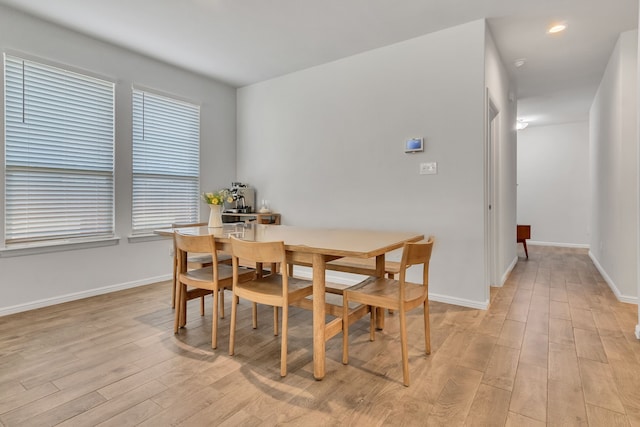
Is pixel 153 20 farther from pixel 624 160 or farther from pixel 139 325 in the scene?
pixel 624 160

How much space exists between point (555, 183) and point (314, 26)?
258 inches

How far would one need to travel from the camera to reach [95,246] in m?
3.48

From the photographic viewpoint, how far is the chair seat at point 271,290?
6.56 feet

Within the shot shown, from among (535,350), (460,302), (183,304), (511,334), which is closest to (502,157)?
(460,302)

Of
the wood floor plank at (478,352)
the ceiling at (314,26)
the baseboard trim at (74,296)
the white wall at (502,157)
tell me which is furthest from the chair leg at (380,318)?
the baseboard trim at (74,296)

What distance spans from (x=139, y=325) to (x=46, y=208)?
1562 mm

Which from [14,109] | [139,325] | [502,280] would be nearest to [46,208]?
[14,109]

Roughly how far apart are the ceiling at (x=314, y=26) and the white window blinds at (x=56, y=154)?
1.92 ft

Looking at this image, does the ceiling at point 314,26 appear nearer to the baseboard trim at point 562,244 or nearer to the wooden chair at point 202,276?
the wooden chair at point 202,276

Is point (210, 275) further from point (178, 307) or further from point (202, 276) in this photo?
point (178, 307)

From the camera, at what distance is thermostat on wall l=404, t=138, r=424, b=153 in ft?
11.1

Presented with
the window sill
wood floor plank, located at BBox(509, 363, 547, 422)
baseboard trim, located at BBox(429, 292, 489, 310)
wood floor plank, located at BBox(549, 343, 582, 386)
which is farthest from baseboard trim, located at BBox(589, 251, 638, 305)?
the window sill

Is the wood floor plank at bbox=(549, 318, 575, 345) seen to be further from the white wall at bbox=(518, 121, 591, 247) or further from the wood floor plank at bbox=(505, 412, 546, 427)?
the white wall at bbox=(518, 121, 591, 247)

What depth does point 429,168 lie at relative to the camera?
3.36 m
